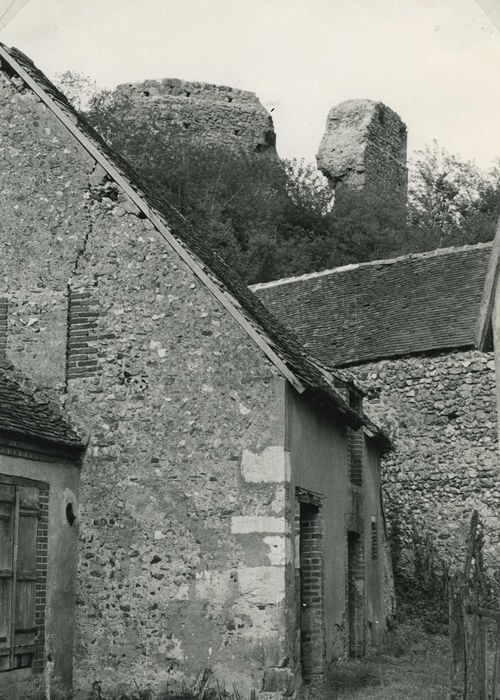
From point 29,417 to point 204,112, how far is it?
98.3ft

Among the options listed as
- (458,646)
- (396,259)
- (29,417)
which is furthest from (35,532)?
(396,259)

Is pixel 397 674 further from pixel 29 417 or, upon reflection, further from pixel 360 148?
pixel 360 148

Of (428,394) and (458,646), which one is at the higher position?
(428,394)

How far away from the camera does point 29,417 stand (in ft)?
40.0

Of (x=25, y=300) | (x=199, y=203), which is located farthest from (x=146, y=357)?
(x=199, y=203)

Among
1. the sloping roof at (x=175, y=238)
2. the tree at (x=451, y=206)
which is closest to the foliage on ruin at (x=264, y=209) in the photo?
the tree at (x=451, y=206)

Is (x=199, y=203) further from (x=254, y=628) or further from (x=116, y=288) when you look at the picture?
(x=254, y=628)

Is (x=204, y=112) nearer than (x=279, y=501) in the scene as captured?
No

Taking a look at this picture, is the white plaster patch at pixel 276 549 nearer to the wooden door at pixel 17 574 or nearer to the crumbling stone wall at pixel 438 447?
the wooden door at pixel 17 574

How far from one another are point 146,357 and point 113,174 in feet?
7.54

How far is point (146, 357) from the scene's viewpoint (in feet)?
42.0

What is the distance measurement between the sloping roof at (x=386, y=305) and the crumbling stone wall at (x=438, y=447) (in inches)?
18.1

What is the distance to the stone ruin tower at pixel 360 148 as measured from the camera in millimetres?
40750

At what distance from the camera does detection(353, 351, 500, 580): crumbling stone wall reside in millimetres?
21219
